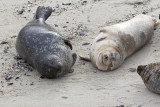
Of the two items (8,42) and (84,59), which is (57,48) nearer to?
(84,59)

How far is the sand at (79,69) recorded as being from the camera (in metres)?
5.42

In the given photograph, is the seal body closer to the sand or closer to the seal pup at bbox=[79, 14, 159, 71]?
the seal pup at bbox=[79, 14, 159, 71]

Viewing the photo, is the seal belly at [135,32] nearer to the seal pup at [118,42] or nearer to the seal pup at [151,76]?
the seal pup at [118,42]

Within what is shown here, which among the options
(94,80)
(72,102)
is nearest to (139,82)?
(94,80)

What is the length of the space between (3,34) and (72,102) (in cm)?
269

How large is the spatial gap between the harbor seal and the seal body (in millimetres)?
429

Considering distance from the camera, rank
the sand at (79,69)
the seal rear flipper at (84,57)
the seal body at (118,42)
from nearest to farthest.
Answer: the sand at (79,69) < the seal body at (118,42) < the seal rear flipper at (84,57)

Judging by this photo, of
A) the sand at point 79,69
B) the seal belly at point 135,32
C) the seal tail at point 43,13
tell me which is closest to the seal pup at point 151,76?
Answer: the sand at point 79,69

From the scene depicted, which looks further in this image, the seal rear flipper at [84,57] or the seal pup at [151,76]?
the seal rear flipper at [84,57]

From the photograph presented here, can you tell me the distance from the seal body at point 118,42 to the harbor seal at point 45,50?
0.43 metres

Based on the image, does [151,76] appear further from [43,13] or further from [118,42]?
[43,13]

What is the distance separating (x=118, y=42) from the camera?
6539 millimetres

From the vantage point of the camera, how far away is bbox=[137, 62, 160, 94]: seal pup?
5421 mm

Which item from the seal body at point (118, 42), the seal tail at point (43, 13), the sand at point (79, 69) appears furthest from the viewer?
the seal tail at point (43, 13)
